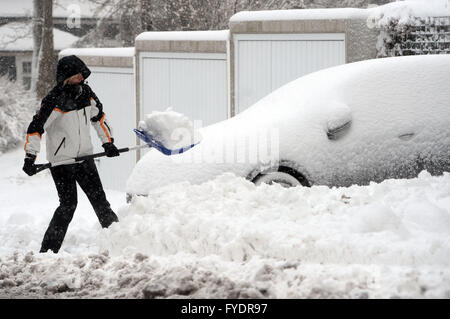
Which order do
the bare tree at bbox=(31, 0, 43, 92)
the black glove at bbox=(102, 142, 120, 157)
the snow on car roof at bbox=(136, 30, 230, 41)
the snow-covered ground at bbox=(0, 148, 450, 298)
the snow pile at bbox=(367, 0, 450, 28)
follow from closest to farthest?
1. the snow-covered ground at bbox=(0, 148, 450, 298)
2. the black glove at bbox=(102, 142, 120, 157)
3. the snow pile at bbox=(367, 0, 450, 28)
4. the snow on car roof at bbox=(136, 30, 230, 41)
5. the bare tree at bbox=(31, 0, 43, 92)

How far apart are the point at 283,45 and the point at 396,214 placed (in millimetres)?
6466

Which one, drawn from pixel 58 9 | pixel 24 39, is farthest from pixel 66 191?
pixel 58 9

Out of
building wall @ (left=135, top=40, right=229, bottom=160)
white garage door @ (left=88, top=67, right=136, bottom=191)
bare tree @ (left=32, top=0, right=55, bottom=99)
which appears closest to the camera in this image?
building wall @ (left=135, top=40, right=229, bottom=160)

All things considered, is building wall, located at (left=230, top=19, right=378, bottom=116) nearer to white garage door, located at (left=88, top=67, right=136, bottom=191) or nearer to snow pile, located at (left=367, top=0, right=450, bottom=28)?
snow pile, located at (left=367, top=0, right=450, bottom=28)

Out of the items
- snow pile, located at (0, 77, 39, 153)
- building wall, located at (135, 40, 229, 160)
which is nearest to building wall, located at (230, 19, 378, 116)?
building wall, located at (135, 40, 229, 160)

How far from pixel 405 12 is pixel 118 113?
5989 millimetres

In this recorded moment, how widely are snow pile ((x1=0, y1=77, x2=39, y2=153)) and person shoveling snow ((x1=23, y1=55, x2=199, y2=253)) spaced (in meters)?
13.5

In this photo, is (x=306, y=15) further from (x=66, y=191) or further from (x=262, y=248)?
(x=262, y=248)

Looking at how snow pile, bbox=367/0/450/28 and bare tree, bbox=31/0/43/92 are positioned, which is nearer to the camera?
snow pile, bbox=367/0/450/28

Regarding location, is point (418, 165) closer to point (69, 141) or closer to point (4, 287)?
point (69, 141)

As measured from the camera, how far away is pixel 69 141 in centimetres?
699

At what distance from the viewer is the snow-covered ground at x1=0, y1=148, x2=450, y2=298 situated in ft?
15.4

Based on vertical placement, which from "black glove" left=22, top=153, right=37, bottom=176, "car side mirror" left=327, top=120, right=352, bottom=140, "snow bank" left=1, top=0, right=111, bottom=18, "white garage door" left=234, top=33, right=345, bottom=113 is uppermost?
"snow bank" left=1, top=0, right=111, bottom=18

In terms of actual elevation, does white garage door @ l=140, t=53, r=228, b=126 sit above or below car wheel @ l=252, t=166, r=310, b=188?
above
